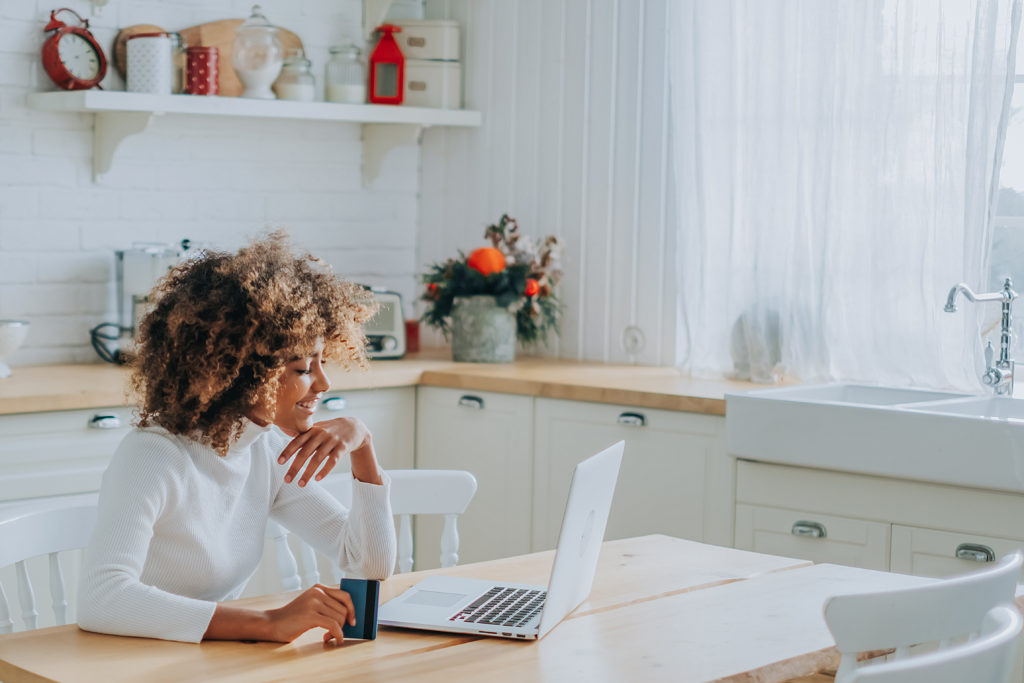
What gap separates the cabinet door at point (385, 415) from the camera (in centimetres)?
333

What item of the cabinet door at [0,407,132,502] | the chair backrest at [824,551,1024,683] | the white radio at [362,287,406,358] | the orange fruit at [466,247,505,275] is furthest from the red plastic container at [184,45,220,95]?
the chair backrest at [824,551,1024,683]

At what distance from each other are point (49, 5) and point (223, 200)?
71cm

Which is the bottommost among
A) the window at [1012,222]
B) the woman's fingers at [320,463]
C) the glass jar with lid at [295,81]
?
the woman's fingers at [320,463]

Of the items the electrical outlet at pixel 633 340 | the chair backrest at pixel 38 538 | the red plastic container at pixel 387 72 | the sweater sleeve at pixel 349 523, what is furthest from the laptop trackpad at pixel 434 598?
the red plastic container at pixel 387 72

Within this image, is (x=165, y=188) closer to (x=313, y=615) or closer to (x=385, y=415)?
(x=385, y=415)

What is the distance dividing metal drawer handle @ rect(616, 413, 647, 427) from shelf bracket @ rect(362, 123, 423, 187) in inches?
52.3

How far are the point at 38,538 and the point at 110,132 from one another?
76.0 inches

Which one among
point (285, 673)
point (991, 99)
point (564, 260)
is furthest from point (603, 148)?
point (285, 673)

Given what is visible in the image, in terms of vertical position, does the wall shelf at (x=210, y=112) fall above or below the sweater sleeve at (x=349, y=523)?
above

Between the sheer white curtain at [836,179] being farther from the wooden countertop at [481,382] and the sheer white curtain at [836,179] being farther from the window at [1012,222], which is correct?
the wooden countertop at [481,382]

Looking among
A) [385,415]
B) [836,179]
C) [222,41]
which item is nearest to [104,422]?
[385,415]

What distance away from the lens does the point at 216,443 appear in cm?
167

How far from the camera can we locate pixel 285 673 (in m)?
1.40

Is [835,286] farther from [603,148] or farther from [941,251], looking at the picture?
[603,148]
